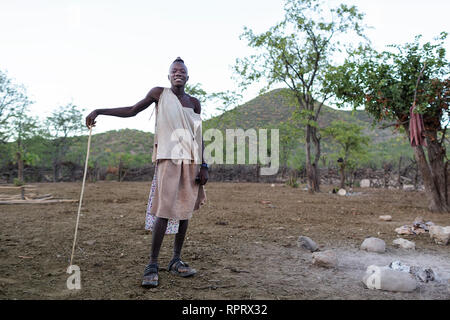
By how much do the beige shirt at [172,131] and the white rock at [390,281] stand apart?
176 cm

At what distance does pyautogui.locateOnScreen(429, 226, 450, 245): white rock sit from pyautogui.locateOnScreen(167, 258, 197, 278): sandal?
3430 millimetres

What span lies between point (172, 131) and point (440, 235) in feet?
12.6

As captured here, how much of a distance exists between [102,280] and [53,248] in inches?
54.6

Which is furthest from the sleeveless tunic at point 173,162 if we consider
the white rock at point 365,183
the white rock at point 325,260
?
the white rock at point 365,183

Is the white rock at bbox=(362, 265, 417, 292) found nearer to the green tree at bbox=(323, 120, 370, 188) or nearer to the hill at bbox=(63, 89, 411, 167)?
the green tree at bbox=(323, 120, 370, 188)

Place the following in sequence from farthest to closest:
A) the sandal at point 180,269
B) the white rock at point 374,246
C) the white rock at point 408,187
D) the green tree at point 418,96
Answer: the white rock at point 408,187 < the green tree at point 418,96 < the white rock at point 374,246 < the sandal at point 180,269

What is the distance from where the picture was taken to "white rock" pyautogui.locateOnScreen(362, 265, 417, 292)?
2.45m

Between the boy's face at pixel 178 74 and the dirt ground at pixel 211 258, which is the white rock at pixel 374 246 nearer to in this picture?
the dirt ground at pixel 211 258

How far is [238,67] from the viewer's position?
1647cm

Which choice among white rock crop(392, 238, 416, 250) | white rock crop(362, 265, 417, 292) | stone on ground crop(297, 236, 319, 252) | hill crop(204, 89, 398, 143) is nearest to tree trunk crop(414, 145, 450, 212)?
white rock crop(392, 238, 416, 250)

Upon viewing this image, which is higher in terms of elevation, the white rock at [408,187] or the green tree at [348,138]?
the green tree at [348,138]

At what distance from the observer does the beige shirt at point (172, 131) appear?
266 centimetres
